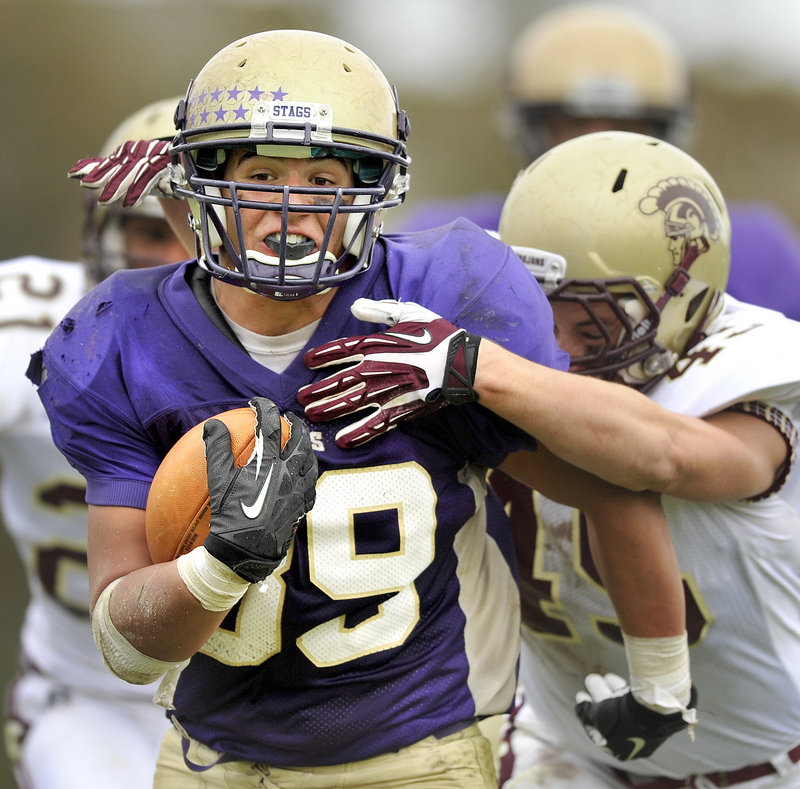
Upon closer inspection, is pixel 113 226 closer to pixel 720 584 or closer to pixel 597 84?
pixel 720 584

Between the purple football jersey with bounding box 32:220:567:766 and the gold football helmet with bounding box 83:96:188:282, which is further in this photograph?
the gold football helmet with bounding box 83:96:188:282

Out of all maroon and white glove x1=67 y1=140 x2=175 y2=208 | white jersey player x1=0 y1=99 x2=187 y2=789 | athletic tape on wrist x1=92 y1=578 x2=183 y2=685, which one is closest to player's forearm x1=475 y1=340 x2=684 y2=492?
athletic tape on wrist x1=92 y1=578 x2=183 y2=685

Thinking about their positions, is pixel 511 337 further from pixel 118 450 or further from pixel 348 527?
pixel 118 450

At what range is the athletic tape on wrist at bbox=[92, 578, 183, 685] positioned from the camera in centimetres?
233

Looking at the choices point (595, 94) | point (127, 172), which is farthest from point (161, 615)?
point (595, 94)

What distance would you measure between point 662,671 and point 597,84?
4709mm

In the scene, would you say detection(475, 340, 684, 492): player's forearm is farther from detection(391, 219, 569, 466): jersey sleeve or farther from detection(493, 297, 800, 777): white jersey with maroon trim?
detection(493, 297, 800, 777): white jersey with maroon trim

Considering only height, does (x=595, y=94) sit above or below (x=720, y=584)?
above

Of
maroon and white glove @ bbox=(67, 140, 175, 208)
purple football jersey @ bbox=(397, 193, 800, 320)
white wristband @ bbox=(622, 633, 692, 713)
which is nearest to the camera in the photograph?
maroon and white glove @ bbox=(67, 140, 175, 208)

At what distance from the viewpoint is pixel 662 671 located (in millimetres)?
2900

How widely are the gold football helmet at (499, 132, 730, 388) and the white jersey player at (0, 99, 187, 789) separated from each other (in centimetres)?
139

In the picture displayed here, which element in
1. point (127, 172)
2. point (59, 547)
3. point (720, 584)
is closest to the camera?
point (127, 172)

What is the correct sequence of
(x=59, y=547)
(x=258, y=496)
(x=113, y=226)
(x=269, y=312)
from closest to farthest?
(x=258, y=496) < (x=269, y=312) < (x=59, y=547) < (x=113, y=226)

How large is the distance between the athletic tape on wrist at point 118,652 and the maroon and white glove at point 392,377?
1.66 feet
